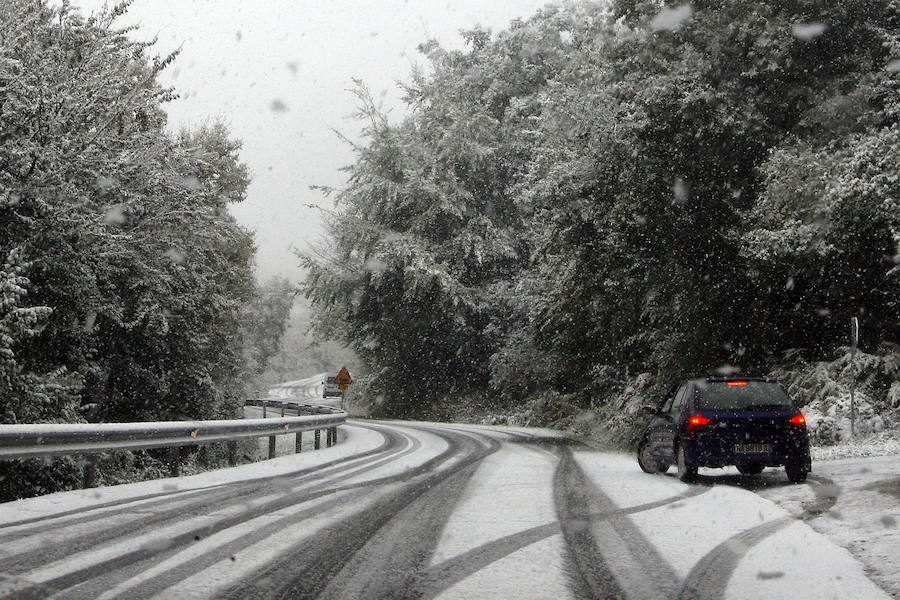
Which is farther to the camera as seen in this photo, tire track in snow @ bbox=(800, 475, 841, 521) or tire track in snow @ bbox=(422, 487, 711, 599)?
tire track in snow @ bbox=(800, 475, 841, 521)

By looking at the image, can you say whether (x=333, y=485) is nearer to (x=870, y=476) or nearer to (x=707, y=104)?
(x=870, y=476)

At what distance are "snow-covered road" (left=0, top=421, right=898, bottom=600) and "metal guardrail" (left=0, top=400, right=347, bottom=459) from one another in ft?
1.65

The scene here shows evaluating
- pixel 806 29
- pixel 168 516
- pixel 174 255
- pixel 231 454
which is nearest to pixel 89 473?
pixel 168 516

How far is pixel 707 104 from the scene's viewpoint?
2016cm

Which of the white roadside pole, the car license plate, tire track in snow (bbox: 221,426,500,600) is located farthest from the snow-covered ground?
tire track in snow (bbox: 221,426,500,600)

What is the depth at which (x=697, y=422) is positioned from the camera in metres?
11.8

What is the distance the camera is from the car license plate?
37.9 feet

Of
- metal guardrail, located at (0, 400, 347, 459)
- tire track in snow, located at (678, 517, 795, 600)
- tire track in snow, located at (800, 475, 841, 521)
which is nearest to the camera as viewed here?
tire track in snow, located at (678, 517, 795, 600)

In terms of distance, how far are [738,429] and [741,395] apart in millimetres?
594

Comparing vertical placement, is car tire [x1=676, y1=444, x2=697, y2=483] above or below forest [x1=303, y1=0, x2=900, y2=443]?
below

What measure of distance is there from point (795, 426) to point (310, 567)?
25.6ft

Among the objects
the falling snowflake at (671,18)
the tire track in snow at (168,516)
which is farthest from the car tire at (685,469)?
the falling snowflake at (671,18)

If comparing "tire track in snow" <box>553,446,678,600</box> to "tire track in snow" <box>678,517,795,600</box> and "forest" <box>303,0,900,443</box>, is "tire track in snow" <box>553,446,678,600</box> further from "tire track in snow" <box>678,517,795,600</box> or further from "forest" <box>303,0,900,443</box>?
"forest" <box>303,0,900,443</box>

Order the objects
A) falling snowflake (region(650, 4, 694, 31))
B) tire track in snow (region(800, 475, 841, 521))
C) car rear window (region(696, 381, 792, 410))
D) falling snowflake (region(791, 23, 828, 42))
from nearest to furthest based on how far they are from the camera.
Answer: tire track in snow (region(800, 475, 841, 521)) → car rear window (region(696, 381, 792, 410)) → falling snowflake (region(791, 23, 828, 42)) → falling snowflake (region(650, 4, 694, 31))
